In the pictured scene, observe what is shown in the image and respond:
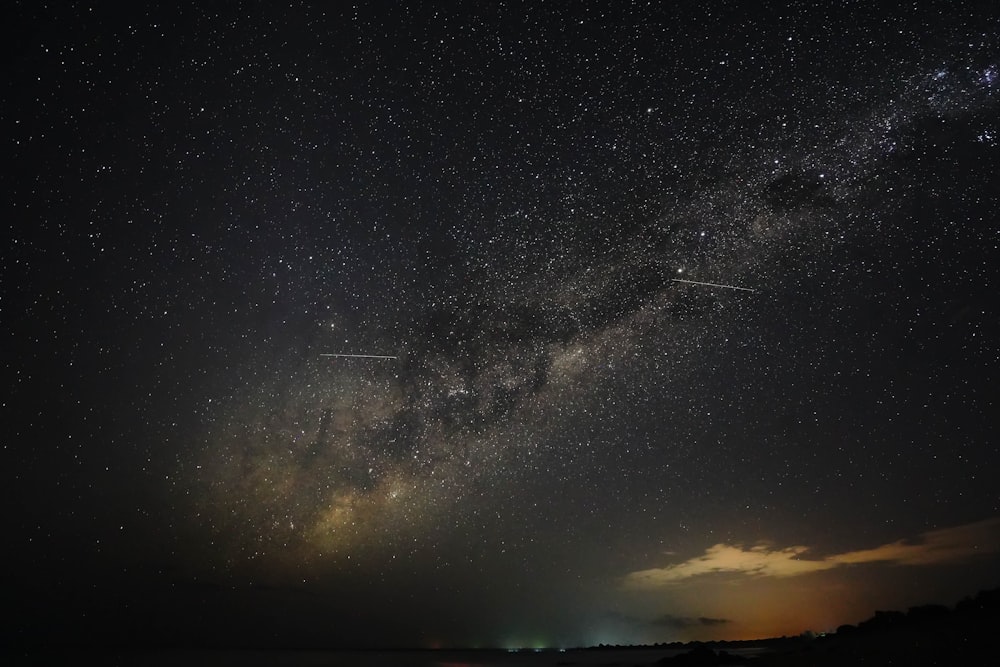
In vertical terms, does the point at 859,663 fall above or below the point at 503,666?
above

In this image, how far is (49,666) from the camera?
67.7 meters

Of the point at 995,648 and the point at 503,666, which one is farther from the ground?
the point at 995,648

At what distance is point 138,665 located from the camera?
8775cm

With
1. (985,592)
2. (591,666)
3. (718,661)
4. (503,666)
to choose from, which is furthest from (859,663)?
(503,666)

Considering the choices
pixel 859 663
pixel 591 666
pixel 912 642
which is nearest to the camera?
pixel 859 663

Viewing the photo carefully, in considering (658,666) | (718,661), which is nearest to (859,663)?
(718,661)

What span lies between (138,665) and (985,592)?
102m

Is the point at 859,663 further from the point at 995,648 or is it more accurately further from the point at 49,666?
the point at 49,666

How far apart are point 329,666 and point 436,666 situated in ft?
51.7

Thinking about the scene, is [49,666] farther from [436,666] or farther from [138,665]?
[436,666]

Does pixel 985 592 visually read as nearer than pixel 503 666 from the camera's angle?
Yes

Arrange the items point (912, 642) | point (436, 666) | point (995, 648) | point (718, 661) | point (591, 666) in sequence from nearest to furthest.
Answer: point (995, 648), point (912, 642), point (718, 661), point (591, 666), point (436, 666)

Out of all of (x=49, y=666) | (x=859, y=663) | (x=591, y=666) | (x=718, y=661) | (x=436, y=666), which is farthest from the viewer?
(x=436, y=666)

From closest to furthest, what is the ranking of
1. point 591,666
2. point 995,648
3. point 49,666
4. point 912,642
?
point 995,648, point 912,642, point 49,666, point 591,666
